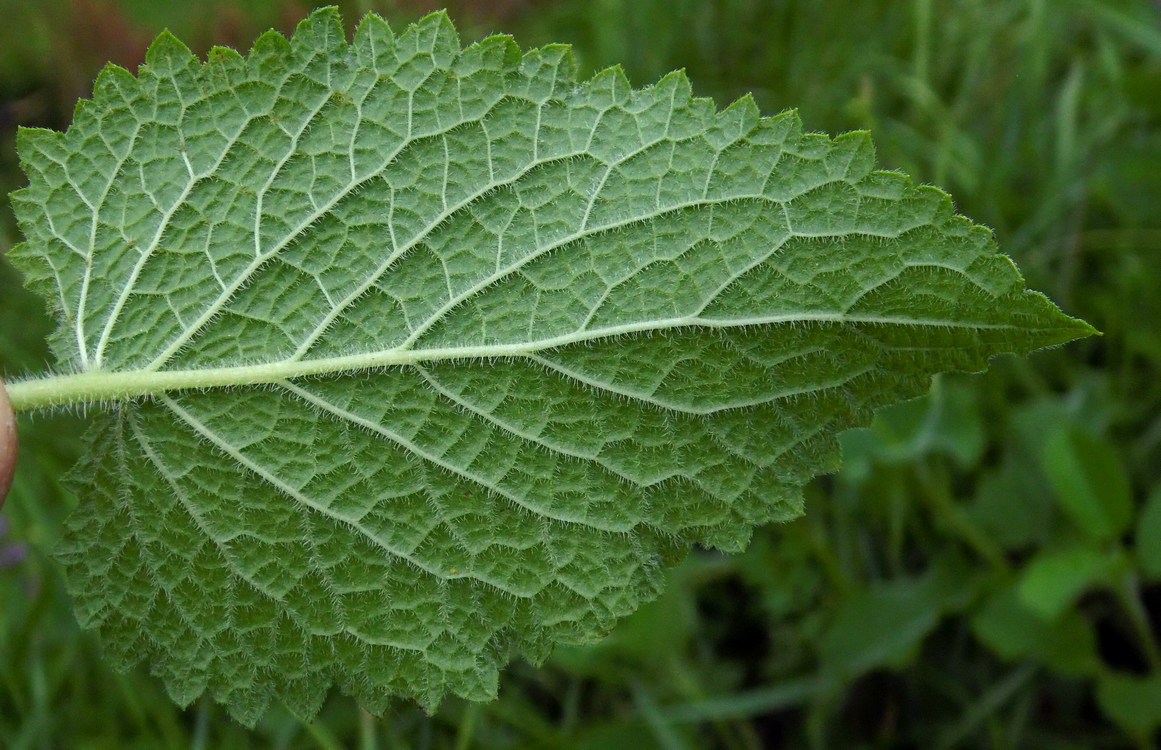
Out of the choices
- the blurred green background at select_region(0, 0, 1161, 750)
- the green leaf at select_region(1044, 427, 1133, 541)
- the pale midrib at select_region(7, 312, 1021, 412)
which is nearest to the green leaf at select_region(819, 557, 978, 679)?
the blurred green background at select_region(0, 0, 1161, 750)

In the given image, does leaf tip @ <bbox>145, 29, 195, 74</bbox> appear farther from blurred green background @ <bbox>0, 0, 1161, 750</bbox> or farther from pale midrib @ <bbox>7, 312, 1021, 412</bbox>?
blurred green background @ <bbox>0, 0, 1161, 750</bbox>

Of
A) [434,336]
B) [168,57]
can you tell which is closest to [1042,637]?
[434,336]

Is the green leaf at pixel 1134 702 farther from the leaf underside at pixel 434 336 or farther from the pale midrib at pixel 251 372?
the pale midrib at pixel 251 372

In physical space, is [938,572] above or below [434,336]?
below

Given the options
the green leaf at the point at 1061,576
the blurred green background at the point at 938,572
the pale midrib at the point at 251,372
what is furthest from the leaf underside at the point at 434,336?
the green leaf at the point at 1061,576

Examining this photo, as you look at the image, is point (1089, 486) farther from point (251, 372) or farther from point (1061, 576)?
point (251, 372)

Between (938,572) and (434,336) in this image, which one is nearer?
(434,336)

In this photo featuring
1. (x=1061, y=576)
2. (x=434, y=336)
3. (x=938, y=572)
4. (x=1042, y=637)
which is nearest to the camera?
(x=434, y=336)
